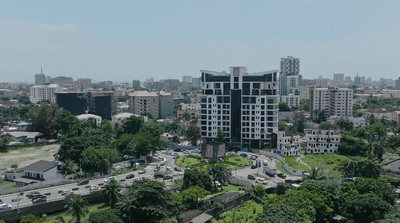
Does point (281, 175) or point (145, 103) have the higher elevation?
point (145, 103)

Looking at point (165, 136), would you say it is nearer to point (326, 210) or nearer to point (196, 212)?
point (196, 212)

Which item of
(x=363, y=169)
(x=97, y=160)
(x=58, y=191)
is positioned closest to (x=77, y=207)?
(x=58, y=191)

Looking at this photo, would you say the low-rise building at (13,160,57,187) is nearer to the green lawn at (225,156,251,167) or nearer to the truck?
the green lawn at (225,156,251,167)

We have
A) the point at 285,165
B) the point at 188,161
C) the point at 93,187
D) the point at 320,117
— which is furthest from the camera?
the point at 320,117

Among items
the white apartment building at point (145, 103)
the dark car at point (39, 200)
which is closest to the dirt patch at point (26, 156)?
the dark car at point (39, 200)

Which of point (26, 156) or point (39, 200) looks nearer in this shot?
point (39, 200)

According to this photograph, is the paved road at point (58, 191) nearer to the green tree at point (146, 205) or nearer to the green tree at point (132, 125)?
the green tree at point (146, 205)

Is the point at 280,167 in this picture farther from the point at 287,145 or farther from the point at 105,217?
the point at 105,217
